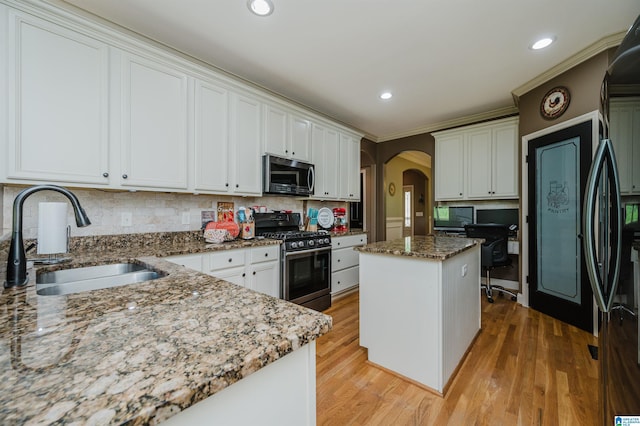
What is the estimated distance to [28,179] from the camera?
5.32ft

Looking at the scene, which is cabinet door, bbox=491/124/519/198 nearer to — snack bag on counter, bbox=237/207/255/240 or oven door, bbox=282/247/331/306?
oven door, bbox=282/247/331/306

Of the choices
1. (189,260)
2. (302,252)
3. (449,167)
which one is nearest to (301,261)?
(302,252)

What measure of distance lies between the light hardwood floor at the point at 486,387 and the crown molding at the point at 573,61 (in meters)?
2.60

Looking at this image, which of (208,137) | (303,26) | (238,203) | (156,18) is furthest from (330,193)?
(156,18)

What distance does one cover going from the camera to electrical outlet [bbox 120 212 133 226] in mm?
2219

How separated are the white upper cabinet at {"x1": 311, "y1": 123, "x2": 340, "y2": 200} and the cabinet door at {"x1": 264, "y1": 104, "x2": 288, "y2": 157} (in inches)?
19.7

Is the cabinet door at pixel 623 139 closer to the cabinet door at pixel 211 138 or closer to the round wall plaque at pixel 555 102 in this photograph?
the round wall plaque at pixel 555 102

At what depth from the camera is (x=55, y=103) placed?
1.72m

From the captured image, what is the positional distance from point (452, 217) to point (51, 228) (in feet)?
15.1

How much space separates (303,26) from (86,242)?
Answer: 2.37 meters

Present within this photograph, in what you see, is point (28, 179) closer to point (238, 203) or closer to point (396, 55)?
point (238, 203)

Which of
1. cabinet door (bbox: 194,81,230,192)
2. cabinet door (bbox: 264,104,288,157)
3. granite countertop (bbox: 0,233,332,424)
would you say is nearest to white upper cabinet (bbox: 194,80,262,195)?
cabinet door (bbox: 194,81,230,192)

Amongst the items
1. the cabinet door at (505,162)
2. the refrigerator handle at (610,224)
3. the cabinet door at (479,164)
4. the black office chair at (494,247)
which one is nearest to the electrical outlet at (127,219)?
the refrigerator handle at (610,224)

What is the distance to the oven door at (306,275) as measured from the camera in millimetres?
2721
